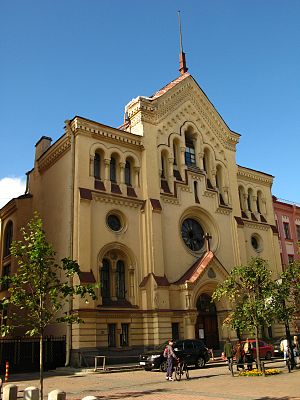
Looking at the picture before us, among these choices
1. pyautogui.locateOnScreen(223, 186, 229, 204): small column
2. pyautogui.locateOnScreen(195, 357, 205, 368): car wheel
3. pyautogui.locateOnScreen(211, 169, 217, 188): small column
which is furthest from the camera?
pyautogui.locateOnScreen(223, 186, 229, 204): small column

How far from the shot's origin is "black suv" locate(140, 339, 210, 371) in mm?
23703

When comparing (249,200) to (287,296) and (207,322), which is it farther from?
(287,296)

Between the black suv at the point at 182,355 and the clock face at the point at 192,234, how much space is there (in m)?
10.1

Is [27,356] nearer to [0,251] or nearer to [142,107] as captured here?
[0,251]

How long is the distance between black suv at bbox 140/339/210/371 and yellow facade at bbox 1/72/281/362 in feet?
12.7

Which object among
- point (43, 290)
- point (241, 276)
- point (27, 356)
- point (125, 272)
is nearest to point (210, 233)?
point (125, 272)

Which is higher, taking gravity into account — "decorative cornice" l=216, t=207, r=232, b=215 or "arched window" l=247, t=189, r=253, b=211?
"arched window" l=247, t=189, r=253, b=211

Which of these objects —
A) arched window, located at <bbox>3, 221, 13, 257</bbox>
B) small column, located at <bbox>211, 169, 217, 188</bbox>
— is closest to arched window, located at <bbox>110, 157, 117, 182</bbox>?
small column, located at <bbox>211, 169, 217, 188</bbox>

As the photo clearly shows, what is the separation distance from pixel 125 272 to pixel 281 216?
79.6ft

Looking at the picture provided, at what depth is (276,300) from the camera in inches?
859

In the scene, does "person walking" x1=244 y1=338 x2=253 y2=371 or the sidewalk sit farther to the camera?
"person walking" x1=244 y1=338 x2=253 y2=371

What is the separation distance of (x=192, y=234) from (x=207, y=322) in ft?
23.0

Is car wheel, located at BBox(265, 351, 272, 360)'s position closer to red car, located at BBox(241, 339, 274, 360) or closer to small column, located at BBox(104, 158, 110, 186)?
red car, located at BBox(241, 339, 274, 360)

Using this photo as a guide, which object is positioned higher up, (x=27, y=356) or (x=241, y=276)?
(x=241, y=276)
